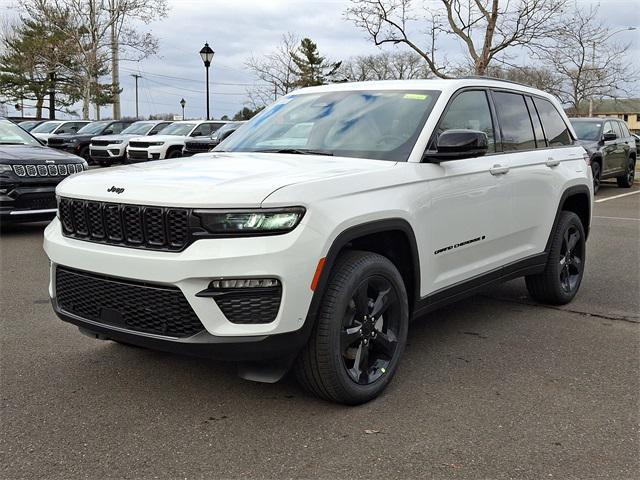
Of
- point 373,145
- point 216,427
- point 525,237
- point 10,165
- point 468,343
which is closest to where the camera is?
point 216,427

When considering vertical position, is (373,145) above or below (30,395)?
above

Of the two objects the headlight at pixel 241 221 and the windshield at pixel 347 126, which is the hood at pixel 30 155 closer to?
the windshield at pixel 347 126

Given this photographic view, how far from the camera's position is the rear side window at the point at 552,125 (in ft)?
18.1

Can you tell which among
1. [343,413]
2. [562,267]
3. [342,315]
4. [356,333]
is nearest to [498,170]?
[562,267]

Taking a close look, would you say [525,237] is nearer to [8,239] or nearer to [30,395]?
[30,395]

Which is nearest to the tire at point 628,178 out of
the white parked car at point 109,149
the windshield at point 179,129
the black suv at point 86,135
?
the windshield at point 179,129

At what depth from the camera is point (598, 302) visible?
19.1ft

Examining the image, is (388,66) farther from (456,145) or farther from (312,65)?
(456,145)

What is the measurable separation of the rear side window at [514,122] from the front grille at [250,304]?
2560 millimetres

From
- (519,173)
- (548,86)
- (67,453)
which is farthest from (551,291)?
(548,86)

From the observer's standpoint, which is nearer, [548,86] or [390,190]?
[390,190]

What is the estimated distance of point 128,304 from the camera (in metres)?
3.21

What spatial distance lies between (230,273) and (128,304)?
0.60m

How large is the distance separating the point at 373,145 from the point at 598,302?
298cm
